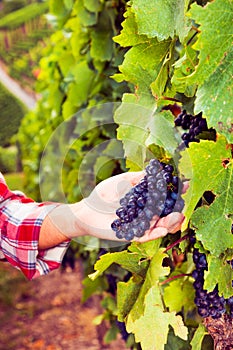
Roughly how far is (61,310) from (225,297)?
402cm

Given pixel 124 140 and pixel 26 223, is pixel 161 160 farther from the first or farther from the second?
pixel 26 223

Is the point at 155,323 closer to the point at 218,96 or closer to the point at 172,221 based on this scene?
the point at 172,221

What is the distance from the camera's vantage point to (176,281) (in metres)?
1.48

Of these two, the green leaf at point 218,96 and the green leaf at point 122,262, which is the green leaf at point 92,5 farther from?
the green leaf at point 218,96

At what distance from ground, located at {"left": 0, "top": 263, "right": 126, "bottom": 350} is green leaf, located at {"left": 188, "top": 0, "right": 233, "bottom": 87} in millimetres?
3390

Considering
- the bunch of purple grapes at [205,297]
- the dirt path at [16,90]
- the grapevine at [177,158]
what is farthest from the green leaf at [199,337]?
the dirt path at [16,90]

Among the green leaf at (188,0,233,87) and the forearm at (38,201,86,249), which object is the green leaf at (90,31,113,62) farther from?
the green leaf at (188,0,233,87)

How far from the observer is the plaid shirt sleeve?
1479 mm

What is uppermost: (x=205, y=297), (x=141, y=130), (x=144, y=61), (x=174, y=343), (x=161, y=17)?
(x=161, y=17)

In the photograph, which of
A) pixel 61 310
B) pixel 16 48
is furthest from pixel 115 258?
pixel 16 48

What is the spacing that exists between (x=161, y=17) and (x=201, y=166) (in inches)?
9.6

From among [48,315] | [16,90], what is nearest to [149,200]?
[48,315]

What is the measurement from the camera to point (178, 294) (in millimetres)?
1484

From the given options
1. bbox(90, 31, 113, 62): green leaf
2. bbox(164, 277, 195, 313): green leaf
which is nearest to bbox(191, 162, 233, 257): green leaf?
bbox(164, 277, 195, 313): green leaf
